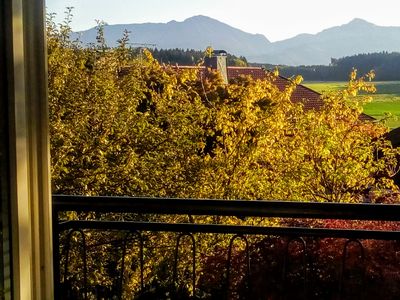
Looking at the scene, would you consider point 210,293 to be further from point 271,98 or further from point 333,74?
point 333,74

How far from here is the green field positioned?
32.5 feet

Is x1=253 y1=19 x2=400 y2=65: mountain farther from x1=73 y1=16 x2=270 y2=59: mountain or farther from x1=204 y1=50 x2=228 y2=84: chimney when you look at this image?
x1=204 y1=50 x2=228 y2=84: chimney

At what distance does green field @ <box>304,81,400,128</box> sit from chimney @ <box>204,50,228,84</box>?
1.66 meters

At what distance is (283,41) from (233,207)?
16.3 metres

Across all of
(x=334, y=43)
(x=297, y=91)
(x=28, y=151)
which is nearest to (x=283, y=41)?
(x=334, y=43)

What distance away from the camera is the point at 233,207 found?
200cm

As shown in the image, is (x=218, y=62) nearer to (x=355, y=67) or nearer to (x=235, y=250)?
(x=355, y=67)

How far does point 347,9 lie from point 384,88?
454 inches

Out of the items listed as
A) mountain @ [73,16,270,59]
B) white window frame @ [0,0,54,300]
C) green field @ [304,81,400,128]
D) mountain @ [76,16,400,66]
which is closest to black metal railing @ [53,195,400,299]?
white window frame @ [0,0,54,300]

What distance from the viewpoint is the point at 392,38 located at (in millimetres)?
14312

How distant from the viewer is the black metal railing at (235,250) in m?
2.01

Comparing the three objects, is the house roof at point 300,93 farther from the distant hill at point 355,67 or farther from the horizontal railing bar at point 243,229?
the horizontal railing bar at point 243,229

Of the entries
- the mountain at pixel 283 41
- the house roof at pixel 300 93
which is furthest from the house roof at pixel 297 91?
the mountain at pixel 283 41

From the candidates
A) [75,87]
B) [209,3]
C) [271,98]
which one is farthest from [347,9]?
[75,87]
